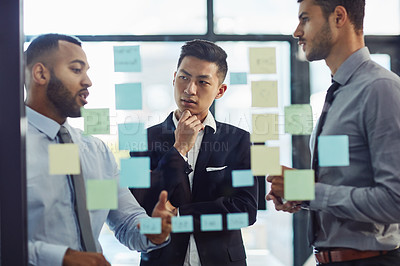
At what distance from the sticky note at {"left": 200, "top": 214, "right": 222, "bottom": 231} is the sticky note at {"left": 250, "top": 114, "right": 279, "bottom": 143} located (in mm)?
306

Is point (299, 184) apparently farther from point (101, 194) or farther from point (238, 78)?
point (101, 194)

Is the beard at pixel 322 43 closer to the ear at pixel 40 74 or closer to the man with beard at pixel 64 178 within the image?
the man with beard at pixel 64 178

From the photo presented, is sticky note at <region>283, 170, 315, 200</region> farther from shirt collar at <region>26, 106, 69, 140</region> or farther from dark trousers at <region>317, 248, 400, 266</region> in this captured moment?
shirt collar at <region>26, 106, 69, 140</region>

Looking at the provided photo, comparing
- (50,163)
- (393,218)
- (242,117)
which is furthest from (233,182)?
(50,163)

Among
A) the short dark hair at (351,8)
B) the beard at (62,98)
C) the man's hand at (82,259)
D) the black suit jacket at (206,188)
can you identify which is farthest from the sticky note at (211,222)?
the short dark hair at (351,8)

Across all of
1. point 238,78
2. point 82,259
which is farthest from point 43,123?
point 238,78

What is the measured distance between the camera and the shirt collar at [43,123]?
4.05 feet

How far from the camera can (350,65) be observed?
128 cm

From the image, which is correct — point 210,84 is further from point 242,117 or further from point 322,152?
point 322,152

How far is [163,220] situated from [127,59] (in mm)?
561

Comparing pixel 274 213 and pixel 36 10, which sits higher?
pixel 36 10

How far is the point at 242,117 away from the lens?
1393 millimetres

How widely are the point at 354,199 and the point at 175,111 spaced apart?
0.67 meters

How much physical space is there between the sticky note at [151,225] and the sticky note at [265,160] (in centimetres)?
38
